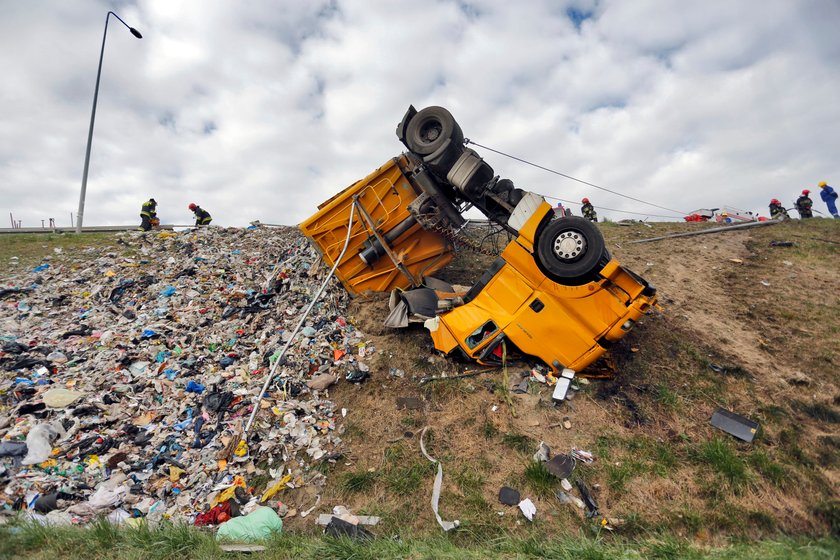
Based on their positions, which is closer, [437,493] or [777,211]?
[437,493]

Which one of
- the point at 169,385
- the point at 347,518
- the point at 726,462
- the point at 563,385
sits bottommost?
the point at 726,462

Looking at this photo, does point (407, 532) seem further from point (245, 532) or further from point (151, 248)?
point (151, 248)

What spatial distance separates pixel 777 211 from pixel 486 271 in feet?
35.4

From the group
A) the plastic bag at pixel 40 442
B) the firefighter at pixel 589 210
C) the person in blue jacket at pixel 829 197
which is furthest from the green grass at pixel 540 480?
the person in blue jacket at pixel 829 197

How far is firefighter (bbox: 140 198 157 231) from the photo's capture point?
35.4 feet

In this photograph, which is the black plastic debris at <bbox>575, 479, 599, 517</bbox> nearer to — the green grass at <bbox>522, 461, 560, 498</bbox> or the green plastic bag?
the green grass at <bbox>522, 461, 560, 498</bbox>

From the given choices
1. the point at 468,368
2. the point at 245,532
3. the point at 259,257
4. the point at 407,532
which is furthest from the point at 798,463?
the point at 259,257

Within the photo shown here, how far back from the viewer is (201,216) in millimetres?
→ 11195

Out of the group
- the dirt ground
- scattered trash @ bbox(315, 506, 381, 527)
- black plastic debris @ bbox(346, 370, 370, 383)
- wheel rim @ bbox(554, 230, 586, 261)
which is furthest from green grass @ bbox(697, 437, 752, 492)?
black plastic debris @ bbox(346, 370, 370, 383)

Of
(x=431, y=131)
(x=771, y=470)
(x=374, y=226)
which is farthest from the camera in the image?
(x=374, y=226)

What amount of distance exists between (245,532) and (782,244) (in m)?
10.4

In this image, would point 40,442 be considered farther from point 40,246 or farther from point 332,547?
point 40,246

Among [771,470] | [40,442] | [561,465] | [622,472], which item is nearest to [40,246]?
[40,442]

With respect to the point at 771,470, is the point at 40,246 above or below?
above
